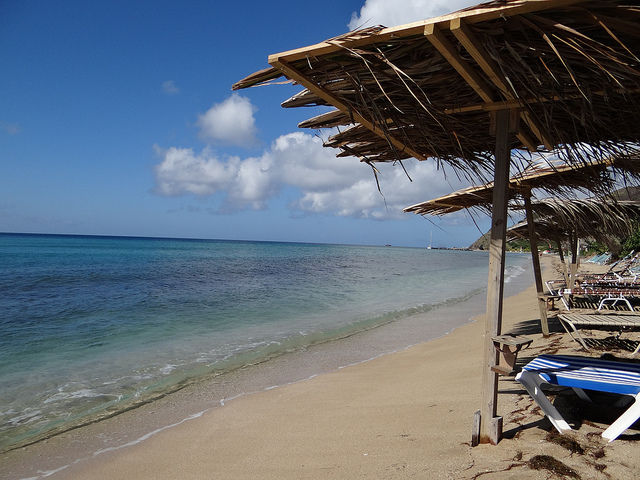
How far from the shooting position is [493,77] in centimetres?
228

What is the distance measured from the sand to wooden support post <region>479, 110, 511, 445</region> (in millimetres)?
186

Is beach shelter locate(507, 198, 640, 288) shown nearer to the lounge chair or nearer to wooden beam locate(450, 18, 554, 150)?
the lounge chair

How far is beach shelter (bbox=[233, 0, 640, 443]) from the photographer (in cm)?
190

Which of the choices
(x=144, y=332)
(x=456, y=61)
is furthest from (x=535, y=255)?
(x=144, y=332)

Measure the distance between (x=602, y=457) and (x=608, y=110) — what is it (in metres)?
2.31

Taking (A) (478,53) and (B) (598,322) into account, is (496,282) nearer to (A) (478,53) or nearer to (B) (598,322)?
(A) (478,53)

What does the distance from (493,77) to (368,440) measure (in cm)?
281

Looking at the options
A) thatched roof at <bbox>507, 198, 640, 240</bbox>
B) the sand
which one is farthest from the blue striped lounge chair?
thatched roof at <bbox>507, 198, 640, 240</bbox>

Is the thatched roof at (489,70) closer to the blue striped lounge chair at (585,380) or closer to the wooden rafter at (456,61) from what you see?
the wooden rafter at (456,61)

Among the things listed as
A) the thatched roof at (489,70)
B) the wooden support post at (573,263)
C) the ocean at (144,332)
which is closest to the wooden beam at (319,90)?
the thatched roof at (489,70)

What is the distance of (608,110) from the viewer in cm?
290

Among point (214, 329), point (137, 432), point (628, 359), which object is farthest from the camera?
point (214, 329)

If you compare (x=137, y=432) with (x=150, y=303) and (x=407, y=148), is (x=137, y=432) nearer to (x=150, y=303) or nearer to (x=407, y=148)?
(x=407, y=148)

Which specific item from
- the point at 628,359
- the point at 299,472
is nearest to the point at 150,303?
the point at 299,472
